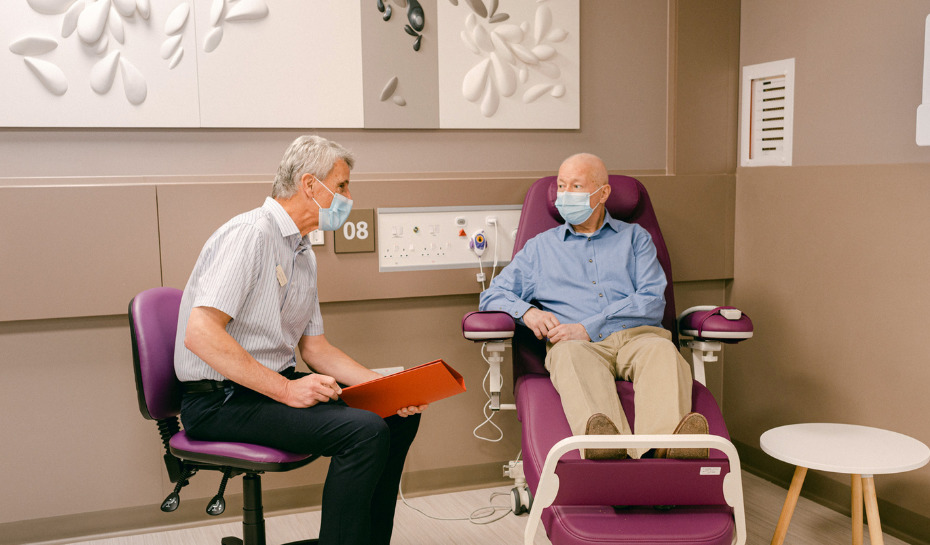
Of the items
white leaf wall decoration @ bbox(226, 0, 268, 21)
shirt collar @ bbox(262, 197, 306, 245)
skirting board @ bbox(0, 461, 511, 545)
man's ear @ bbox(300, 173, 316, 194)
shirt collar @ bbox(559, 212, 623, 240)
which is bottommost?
skirting board @ bbox(0, 461, 511, 545)

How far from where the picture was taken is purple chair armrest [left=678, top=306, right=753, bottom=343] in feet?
7.57

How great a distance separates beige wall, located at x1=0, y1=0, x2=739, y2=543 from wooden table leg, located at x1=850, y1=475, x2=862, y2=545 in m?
1.11

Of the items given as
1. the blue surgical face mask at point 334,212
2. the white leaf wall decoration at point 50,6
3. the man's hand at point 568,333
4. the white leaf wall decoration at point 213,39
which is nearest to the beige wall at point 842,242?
the man's hand at point 568,333

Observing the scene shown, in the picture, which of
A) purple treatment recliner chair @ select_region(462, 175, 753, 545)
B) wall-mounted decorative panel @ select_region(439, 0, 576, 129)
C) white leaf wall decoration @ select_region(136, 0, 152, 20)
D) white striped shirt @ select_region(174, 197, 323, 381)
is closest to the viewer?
purple treatment recliner chair @ select_region(462, 175, 753, 545)

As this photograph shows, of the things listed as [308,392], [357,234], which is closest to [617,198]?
[357,234]

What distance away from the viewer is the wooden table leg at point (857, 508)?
6.98ft

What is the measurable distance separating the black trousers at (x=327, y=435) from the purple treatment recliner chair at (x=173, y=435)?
0.04 metres

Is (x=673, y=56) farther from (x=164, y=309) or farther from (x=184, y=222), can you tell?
(x=164, y=309)

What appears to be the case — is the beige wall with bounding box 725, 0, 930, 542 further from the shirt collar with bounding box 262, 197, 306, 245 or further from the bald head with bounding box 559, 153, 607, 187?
the shirt collar with bounding box 262, 197, 306, 245

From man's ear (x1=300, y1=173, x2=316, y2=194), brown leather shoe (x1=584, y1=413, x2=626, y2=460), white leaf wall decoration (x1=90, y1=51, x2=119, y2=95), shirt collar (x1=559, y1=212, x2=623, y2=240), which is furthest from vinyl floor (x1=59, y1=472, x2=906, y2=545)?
white leaf wall decoration (x1=90, y1=51, x2=119, y2=95)

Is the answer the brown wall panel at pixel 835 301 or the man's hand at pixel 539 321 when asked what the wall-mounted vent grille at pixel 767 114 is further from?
the man's hand at pixel 539 321

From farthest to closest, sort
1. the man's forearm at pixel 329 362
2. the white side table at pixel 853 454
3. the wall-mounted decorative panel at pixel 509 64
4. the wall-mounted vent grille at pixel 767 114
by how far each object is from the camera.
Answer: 1. the wall-mounted vent grille at pixel 767 114
2. the wall-mounted decorative panel at pixel 509 64
3. the man's forearm at pixel 329 362
4. the white side table at pixel 853 454

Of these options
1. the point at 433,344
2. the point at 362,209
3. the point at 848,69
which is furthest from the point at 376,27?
the point at 848,69

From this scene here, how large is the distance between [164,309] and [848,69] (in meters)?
2.39
